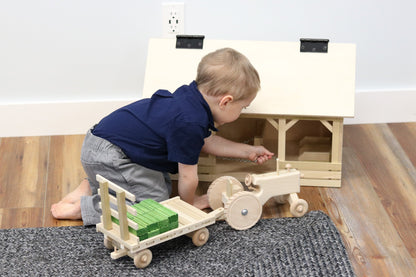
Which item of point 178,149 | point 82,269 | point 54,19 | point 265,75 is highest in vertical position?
point 54,19

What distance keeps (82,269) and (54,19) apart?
0.82m

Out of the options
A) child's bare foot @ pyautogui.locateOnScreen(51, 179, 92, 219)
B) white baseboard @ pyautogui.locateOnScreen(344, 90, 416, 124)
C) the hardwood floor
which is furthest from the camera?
white baseboard @ pyautogui.locateOnScreen(344, 90, 416, 124)

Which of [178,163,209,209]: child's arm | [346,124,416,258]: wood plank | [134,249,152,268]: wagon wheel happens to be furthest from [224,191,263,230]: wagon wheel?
[346,124,416,258]: wood plank

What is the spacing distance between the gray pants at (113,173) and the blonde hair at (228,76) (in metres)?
0.26

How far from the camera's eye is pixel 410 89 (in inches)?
80.4

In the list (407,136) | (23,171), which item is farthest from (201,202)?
(407,136)

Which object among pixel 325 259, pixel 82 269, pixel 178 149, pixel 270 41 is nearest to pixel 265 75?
pixel 270 41

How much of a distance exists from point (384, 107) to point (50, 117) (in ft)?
3.51

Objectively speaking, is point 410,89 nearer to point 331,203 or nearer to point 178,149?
point 331,203

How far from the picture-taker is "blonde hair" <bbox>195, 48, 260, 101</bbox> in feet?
4.75

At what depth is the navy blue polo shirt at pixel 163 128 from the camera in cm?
146

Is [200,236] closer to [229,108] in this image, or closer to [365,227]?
[229,108]

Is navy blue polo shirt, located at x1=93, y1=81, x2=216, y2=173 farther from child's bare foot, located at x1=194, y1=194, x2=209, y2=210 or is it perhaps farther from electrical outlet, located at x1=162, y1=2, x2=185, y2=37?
electrical outlet, located at x1=162, y1=2, x2=185, y2=37

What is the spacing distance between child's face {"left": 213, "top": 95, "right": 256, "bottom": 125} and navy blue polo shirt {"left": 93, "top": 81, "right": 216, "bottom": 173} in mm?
25
